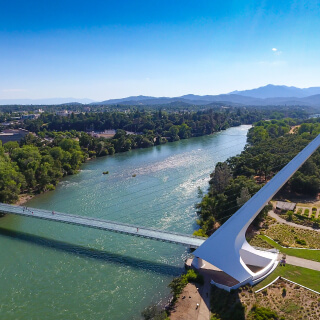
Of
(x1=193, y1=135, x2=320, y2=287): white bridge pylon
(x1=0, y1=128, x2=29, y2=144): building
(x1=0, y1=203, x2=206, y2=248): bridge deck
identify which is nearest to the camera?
(x1=193, y1=135, x2=320, y2=287): white bridge pylon

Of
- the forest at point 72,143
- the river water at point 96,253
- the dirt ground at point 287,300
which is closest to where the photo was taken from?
the dirt ground at point 287,300

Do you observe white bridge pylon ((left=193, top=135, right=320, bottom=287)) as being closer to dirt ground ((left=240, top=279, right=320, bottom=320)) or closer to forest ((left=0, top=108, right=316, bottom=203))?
dirt ground ((left=240, top=279, right=320, bottom=320))

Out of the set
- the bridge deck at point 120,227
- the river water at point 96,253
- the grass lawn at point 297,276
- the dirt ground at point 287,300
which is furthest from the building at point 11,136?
the dirt ground at point 287,300

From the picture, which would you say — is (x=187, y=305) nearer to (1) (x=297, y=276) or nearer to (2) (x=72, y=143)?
(1) (x=297, y=276)

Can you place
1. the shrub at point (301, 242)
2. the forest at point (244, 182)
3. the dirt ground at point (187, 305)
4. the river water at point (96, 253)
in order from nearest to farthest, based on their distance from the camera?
the dirt ground at point (187, 305)
the river water at point (96, 253)
the shrub at point (301, 242)
the forest at point (244, 182)

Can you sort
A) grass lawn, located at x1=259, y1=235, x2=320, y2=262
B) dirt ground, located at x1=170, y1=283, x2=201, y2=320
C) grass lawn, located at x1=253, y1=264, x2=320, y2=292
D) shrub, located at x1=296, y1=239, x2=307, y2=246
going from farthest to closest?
1. shrub, located at x1=296, y1=239, x2=307, y2=246
2. grass lawn, located at x1=259, y1=235, x2=320, y2=262
3. grass lawn, located at x1=253, y1=264, x2=320, y2=292
4. dirt ground, located at x1=170, y1=283, x2=201, y2=320

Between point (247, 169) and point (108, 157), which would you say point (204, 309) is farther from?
point (108, 157)

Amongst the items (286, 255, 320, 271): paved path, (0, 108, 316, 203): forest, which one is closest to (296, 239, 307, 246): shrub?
(286, 255, 320, 271): paved path

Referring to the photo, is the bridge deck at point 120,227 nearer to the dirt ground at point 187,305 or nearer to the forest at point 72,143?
the dirt ground at point 187,305

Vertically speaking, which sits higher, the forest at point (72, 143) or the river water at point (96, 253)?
the forest at point (72, 143)
